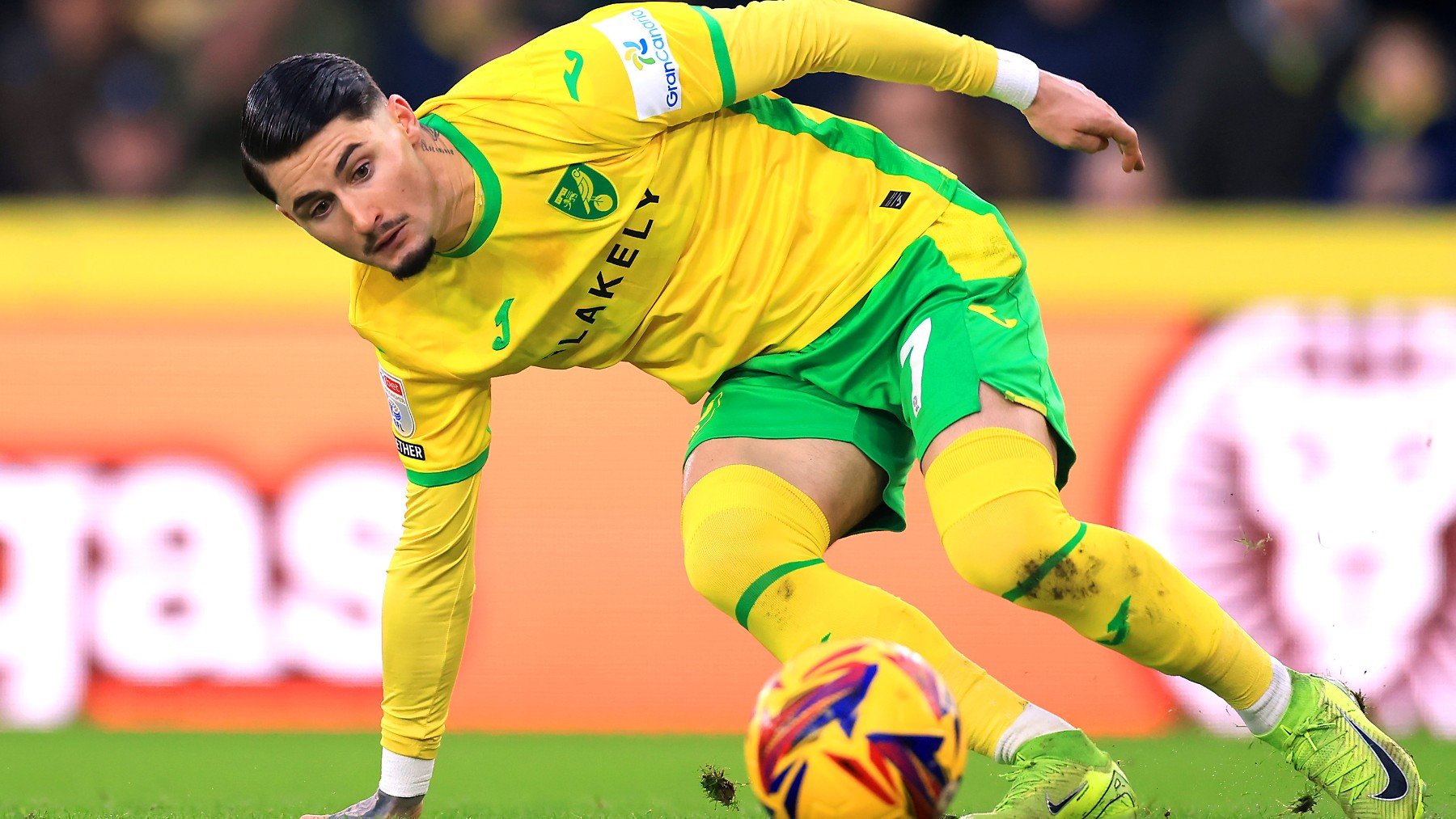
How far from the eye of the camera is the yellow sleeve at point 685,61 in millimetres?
3658

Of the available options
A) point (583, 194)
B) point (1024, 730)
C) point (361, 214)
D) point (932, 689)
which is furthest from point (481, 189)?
point (1024, 730)

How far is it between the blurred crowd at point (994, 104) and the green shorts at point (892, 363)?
3.52 m

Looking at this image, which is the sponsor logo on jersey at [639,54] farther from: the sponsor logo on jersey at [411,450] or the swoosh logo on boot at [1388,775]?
the swoosh logo on boot at [1388,775]

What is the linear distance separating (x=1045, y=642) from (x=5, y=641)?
139 inches

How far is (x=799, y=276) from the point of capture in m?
3.82

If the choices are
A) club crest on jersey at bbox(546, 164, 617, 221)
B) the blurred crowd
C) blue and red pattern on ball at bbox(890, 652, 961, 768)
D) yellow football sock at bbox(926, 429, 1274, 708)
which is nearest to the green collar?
club crest on jersey at bbox(546, 164, 617, 221)

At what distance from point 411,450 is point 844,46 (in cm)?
125

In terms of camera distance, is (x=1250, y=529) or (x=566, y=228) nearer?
(x=566, y=228)

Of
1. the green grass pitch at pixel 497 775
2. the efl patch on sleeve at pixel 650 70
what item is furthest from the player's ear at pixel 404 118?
the green grass pitch at pixel 497 775

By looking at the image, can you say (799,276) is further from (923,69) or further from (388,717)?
(388,717)

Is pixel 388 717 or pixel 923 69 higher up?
pixel 923 69

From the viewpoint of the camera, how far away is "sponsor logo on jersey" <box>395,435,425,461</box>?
3771 millimetres

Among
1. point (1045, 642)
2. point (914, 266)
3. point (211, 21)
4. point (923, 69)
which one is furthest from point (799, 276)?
point (211, 21)

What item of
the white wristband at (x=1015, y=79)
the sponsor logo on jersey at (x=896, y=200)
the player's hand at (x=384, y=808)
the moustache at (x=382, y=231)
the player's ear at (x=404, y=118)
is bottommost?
the player's hand at (x=384, y=808)
